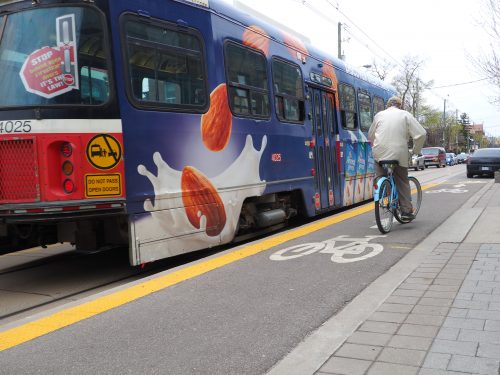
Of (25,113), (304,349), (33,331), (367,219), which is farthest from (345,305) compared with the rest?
(367,219)

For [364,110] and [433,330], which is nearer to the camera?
[433,330]

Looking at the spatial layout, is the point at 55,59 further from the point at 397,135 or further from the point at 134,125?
the point at 397,135

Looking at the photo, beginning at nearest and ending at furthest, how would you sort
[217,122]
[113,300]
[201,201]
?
[113,300] < [201,201] < [217,122]

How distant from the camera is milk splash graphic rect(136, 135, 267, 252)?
5133 millimetres

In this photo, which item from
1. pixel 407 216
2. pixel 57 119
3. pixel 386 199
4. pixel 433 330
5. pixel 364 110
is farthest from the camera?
pixel 364 110

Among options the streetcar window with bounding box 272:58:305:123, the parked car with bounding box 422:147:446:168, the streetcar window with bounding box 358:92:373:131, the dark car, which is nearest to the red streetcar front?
the streetcar window with bounding box 272:58:305:123

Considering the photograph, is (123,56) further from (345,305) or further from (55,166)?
(345,305)

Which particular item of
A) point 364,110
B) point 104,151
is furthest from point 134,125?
point 364,110

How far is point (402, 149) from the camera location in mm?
7145

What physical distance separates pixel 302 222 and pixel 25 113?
19.1ft

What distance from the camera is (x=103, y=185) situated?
15.6 ft

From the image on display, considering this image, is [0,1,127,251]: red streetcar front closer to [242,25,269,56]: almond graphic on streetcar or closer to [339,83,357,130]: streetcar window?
[242,25,269,56]: almond graphic on streetcar

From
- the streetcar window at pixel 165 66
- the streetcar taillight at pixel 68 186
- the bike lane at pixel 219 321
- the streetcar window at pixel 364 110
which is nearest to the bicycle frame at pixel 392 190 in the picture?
the bike lane at pixel 219 321

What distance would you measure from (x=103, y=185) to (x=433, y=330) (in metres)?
3.20
